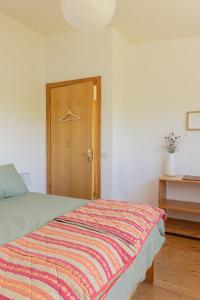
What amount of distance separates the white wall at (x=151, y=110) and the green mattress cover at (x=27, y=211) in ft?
4.22

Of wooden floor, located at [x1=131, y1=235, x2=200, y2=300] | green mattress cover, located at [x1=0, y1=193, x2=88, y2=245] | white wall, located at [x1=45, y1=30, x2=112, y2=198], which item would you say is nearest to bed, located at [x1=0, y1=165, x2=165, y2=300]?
green mattress cover, located at [x1=0, y1=193, x2=88, y2=245]

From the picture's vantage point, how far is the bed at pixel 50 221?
4.45 ft

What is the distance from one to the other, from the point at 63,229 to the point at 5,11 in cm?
274

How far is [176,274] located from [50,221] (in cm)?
132

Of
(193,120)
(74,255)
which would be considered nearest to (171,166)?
(193,120)

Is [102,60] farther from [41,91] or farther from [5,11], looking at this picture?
[5,11]

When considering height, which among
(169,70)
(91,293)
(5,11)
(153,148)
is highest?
(5,11)

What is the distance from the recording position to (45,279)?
0.97 m

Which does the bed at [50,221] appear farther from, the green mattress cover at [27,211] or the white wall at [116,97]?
the white wall at [116,97]

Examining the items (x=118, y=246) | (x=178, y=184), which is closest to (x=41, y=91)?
(x=178, y=184)

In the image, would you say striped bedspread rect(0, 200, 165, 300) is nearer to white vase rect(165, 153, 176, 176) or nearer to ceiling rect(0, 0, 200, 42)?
white vase rect(165, 153, 176, 176)

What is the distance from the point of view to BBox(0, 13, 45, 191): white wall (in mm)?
3100

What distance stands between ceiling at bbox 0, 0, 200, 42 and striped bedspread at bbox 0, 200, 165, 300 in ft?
7.39

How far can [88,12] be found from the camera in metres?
1.68
